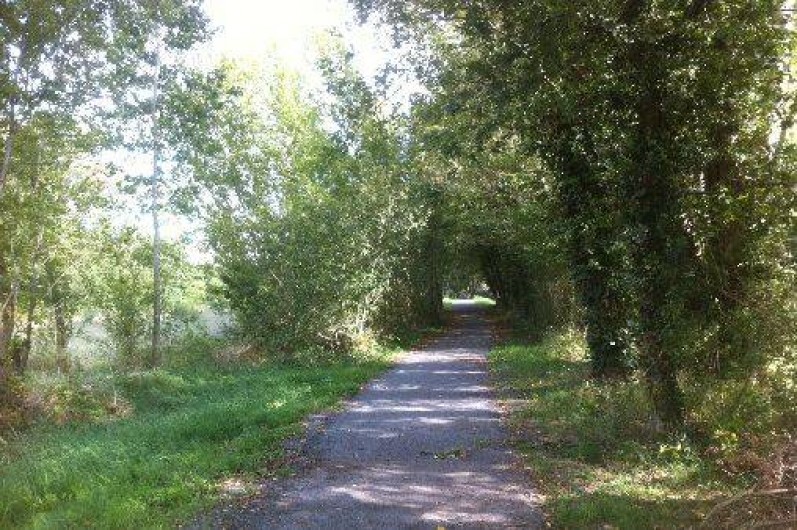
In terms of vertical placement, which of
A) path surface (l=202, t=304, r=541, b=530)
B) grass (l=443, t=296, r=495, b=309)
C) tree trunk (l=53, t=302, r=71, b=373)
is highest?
tree trunk (l=53, t=302, r=71, b=373)

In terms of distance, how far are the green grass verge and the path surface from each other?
0.75 metres

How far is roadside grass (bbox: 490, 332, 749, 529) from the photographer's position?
6.46 m

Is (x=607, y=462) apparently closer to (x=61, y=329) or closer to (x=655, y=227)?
(x=655, y=227)

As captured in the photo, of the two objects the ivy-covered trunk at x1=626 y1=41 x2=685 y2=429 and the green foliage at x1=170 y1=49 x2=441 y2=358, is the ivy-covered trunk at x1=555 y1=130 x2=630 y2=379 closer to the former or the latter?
the ivy-covered trunk at x1=626 y1=41 x2=685 y2=429

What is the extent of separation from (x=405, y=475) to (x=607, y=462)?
2514mm

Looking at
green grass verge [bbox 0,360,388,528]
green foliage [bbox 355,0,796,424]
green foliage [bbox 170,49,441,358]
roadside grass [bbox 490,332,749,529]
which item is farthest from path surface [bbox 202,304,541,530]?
green foliage [bbox 170,49,441,358]

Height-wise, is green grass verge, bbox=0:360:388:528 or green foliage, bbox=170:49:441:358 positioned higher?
green foliage, bbox=170:49:441:358

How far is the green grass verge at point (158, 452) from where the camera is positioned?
7195mm

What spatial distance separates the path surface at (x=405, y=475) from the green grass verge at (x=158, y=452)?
75 centimetres

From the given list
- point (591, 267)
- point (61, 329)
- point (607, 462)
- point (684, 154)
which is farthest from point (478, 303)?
point (607, 462)

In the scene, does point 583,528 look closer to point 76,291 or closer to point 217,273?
point 217,273

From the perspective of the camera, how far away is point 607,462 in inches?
328

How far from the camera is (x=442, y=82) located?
1295 cm

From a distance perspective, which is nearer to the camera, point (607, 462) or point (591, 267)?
point (607, 462)
